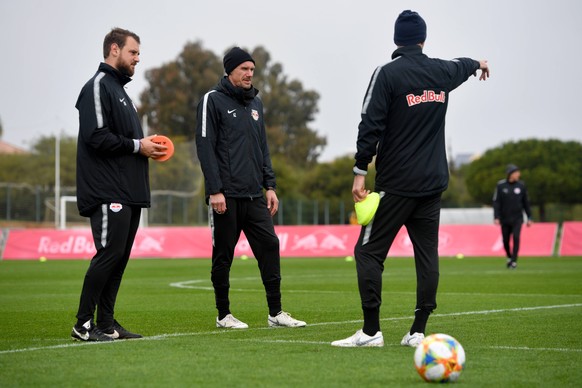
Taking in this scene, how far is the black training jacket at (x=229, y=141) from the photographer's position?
350 inches

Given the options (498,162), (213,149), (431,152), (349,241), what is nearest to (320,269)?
(349,241)

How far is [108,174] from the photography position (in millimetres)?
7984

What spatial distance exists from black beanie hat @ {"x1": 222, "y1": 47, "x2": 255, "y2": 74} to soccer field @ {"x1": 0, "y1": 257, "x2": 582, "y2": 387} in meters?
2.38

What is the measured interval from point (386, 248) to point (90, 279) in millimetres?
2364

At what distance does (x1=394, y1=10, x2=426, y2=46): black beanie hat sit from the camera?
7547mm

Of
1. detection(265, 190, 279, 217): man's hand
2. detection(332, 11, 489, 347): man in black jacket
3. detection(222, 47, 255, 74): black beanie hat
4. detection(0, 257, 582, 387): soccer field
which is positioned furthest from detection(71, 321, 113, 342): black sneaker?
detection(222, 47, 255, 74): black beanie hat

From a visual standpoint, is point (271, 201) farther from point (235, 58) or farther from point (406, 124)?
point (406, 124)

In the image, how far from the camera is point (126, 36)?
8.20m

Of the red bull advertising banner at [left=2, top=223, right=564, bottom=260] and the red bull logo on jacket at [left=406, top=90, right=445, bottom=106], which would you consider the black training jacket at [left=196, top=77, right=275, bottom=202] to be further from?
the red bull advertising banner at [left=2, top=223, right=564, bottom=260]

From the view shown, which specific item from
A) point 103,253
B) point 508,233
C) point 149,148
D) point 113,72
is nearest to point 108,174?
point 149,148

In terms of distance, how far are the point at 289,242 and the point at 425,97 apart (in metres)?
23.0

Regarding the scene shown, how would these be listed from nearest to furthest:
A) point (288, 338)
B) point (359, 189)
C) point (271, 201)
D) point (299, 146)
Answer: point (359, 189)
point (288, 338)
point (271, 201)
point (299, 146)

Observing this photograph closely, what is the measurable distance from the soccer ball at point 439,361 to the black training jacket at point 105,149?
3.19 meters

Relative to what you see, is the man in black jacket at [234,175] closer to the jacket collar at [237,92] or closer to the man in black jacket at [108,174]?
the jacket collar at [237,92]
